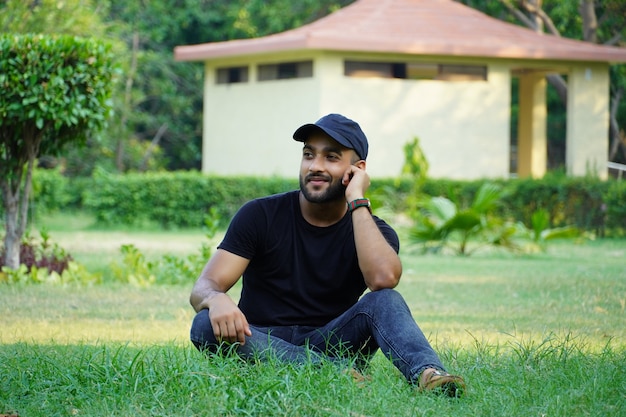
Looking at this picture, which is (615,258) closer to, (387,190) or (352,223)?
(387,190)

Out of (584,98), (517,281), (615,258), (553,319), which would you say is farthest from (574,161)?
(553,319)

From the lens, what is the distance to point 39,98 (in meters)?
9.89

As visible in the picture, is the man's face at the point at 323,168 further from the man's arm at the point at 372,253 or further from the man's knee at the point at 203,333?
the man's knee at the point at 203,333

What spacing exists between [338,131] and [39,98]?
5.49m

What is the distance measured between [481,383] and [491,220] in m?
9.83

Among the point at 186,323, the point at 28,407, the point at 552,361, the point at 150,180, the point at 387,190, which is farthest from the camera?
the point at 150,180

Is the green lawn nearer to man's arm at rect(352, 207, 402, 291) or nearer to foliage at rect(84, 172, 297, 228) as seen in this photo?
man's arm at rect(352, 207, 402, 291)

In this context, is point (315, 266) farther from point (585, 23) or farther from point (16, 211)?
point (585, 23)

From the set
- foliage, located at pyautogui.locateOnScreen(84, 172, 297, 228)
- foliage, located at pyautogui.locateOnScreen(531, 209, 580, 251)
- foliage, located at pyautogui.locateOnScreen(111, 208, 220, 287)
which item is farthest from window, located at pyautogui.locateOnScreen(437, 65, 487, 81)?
foliage, located at pyautogui.locateOnScreen(111, 208, 220, 287)

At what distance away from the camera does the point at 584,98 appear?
955 inches

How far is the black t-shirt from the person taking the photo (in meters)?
5.17

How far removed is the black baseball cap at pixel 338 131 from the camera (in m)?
5.14

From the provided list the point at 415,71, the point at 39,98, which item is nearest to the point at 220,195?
the point at 415,71

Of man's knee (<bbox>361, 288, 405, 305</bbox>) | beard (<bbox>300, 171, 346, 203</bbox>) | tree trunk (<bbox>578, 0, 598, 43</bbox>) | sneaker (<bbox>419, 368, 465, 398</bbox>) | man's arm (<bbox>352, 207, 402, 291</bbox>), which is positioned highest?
tree trunk (<bbox>578, 0, 598, 43</bbox>)
